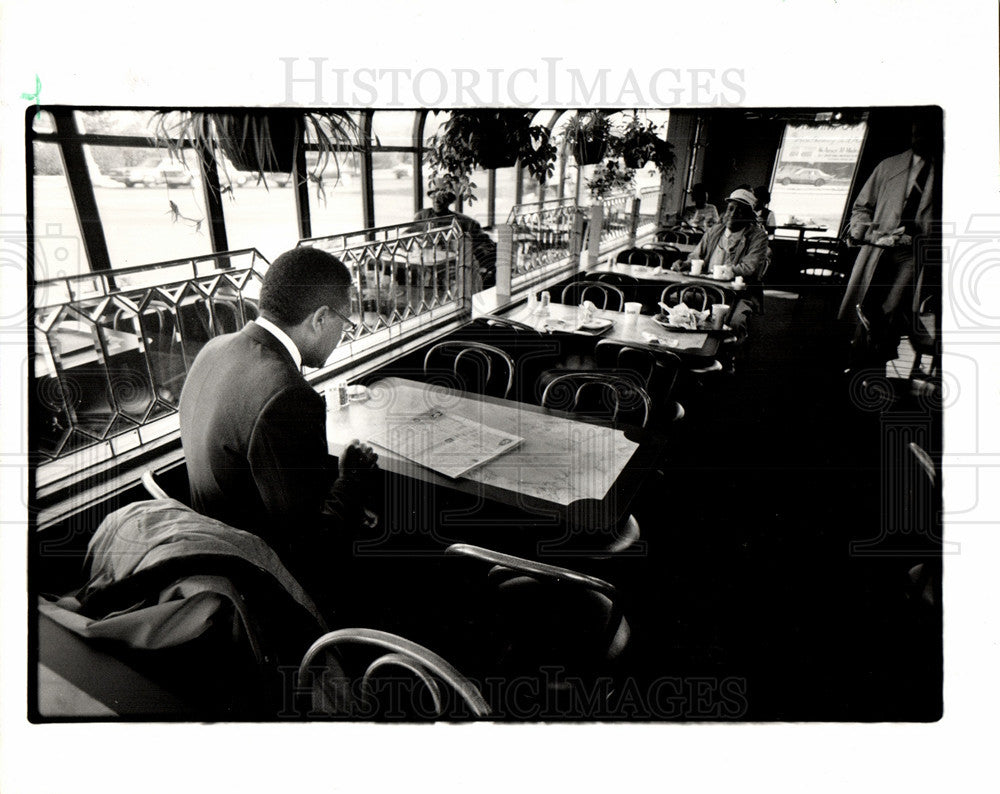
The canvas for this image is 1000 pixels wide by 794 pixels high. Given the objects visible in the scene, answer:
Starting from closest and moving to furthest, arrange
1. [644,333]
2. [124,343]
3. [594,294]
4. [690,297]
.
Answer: [124,343] → [594,294] → [644,333] → [690,297]

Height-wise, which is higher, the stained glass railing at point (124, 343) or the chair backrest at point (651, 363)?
the stained glass railing at point (124, 343)

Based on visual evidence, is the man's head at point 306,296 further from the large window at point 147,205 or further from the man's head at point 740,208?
the man's head at point 740,208

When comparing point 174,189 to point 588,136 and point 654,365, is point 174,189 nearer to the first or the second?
point 588,136

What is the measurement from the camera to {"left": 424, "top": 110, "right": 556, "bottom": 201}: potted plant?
1.25 m

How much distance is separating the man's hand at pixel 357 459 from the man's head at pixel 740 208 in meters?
1.20

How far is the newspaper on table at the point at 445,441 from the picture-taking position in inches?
57.4

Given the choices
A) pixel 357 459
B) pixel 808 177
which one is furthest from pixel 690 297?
pixel 357 459

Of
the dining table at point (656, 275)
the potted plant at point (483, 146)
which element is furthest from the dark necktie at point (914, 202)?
the potted plant at point (483, 146)

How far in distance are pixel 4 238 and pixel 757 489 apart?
6.90ft

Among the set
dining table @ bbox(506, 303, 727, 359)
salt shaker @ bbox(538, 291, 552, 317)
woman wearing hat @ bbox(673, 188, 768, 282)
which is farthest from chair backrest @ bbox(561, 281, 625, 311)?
woman wearing hat @ bbox(673, 188, 768, 282)

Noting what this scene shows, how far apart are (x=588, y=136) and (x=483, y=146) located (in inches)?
10.5

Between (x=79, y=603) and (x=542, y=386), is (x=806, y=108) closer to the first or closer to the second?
(x=542, y=386)

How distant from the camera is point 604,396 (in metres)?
1.84
